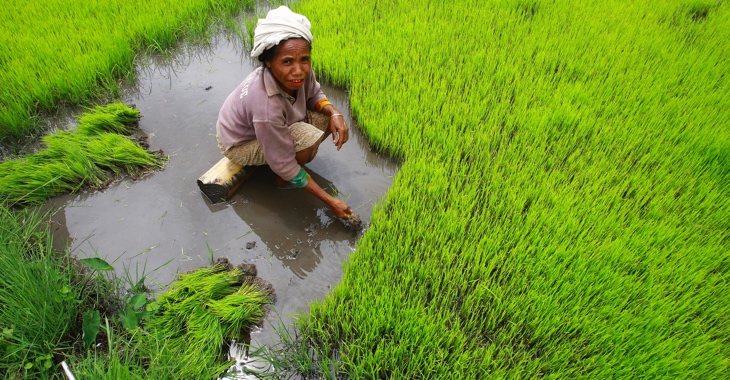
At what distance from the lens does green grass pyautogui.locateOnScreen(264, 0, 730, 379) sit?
1.69 m

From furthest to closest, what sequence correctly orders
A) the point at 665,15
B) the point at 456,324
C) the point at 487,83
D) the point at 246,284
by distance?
1. the point at 665,15
2. the point at 487,83
3. the point at 246,284
4. the point at 456,324

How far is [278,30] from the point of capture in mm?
1830

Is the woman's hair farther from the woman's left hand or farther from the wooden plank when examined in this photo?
the wooden plank

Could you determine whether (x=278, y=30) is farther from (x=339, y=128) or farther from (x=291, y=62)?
(x=339, y=128)

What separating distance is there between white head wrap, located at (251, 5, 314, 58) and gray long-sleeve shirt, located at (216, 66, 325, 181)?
0.17 metres

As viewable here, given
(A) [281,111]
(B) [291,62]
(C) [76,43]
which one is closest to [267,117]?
(A) [281,111]

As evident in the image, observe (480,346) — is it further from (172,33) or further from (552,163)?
(172,33)

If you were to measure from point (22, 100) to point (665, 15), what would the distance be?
5.46 metres

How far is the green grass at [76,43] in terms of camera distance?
2.81 m

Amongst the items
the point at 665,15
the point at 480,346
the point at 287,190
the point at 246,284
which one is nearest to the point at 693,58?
the point at 665,15

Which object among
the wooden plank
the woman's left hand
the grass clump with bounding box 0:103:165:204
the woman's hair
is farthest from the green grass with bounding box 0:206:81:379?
the woman's left hand

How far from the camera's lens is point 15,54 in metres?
3.03

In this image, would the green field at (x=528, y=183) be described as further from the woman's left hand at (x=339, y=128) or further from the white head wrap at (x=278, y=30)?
the white head wrap at (x=278, y=30)

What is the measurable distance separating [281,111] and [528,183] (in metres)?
1.49
